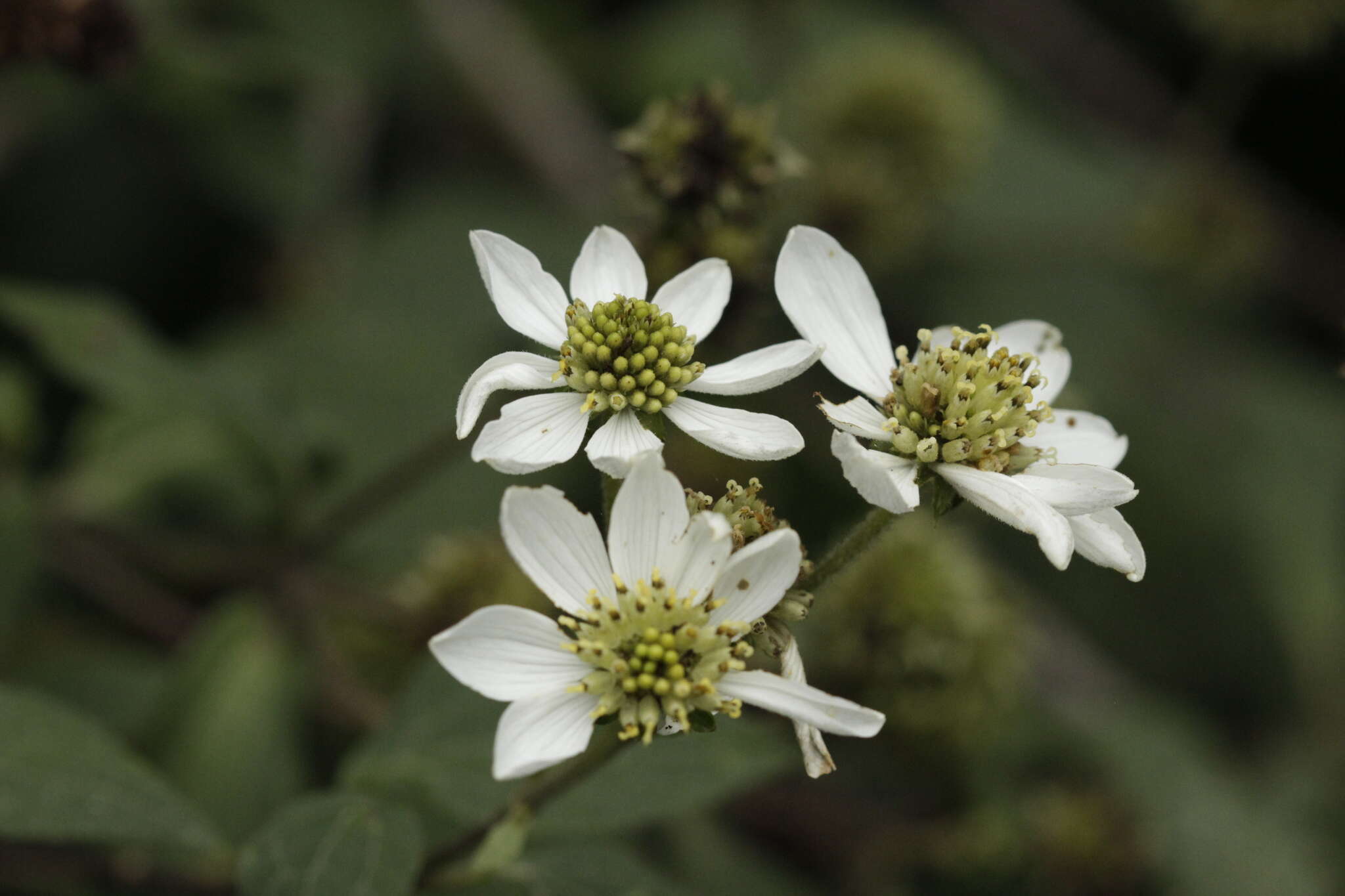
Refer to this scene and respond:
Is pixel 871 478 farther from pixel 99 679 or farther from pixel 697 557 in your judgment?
pixel 99 679

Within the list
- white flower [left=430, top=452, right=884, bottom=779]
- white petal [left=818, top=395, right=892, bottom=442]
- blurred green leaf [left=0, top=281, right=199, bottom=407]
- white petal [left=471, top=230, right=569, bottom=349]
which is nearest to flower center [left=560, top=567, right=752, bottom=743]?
white flower [left=430, top=452, right=884, bottom=779]

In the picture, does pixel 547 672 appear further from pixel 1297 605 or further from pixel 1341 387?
pixel 1341 387

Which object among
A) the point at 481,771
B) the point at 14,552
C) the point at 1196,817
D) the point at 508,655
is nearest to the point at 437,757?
the point at 481,771

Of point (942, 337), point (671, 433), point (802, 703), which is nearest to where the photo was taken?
point (802, 703)

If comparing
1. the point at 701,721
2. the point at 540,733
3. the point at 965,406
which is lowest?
the point at 540,733

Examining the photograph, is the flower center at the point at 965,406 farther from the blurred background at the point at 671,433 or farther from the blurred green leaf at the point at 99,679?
the blurred green leaf at the point at 99,679
